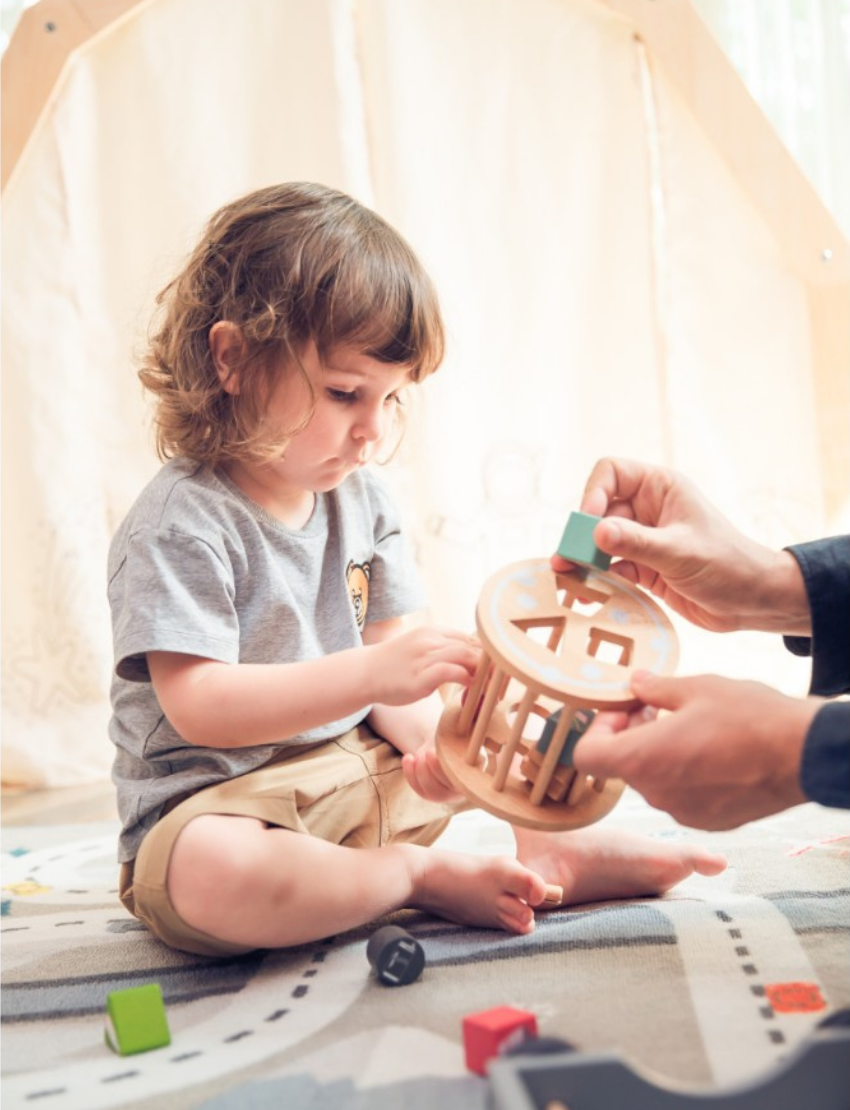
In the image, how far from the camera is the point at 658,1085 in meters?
0.46

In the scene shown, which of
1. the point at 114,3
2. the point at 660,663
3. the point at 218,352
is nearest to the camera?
the point at 660,663

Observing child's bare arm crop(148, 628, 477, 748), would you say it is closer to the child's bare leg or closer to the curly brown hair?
the child's bare leg

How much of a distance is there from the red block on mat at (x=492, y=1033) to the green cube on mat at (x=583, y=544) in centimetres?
30

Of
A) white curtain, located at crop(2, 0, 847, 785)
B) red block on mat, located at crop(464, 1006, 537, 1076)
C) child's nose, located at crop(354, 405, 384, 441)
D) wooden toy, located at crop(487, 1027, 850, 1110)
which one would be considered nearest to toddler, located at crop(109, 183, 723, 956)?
child's nose, located at crop(354, 405, 384, 441)

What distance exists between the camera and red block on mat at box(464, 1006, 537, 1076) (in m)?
0.56

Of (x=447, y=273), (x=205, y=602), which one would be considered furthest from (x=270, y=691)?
(x=447, y=273)

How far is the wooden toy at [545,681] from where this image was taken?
697 mm

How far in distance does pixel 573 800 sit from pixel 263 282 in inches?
19.1

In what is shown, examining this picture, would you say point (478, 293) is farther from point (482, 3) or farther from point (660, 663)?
point (660, 663)

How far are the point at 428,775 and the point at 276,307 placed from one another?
15.2 inches

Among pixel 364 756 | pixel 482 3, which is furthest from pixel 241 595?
pixel 482 3

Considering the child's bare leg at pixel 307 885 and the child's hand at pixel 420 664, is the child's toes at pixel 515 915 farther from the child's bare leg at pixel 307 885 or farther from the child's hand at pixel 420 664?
the child's hand at pixel 420 664

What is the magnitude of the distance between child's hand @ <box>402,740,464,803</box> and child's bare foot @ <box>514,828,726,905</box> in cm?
11

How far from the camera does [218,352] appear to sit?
97 centimetres
